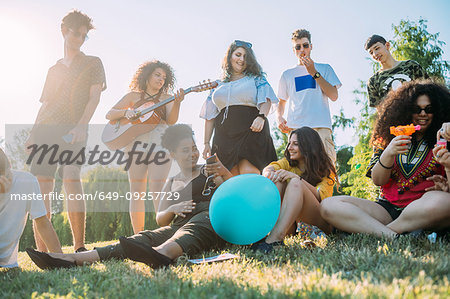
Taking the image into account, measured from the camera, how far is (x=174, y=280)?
2.14 meters

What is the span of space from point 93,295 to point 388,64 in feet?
12.6

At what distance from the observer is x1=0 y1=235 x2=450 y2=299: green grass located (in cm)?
168

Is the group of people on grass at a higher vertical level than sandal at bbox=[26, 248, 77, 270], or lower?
higher

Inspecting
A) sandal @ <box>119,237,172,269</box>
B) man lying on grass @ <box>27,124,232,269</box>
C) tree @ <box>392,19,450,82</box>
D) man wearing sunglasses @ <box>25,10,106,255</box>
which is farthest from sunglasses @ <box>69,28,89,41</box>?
tree @ <box>392,19,450,82</box>

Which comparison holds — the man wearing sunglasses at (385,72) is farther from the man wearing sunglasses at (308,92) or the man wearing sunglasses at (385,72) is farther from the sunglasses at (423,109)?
the sunglasses at (423,109)

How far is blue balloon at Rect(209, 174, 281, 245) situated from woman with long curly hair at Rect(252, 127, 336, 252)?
129 mm

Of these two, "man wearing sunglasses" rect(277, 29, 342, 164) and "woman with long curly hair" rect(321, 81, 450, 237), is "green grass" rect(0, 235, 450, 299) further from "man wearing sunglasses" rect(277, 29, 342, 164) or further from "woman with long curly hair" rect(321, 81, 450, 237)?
"man wearing sunglasses" rect(277, 29, 342, 164)

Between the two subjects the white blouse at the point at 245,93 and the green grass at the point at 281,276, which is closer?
the green grass at the point at 281,276

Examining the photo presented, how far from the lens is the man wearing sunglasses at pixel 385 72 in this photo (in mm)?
4180

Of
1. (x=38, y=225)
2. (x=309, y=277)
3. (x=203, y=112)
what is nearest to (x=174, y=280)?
(x=309, y=277)

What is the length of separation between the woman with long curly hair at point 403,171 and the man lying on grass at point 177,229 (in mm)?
994

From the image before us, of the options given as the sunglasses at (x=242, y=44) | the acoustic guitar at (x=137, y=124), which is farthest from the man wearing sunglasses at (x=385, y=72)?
the acoustic guitar at (x=137, y=124)

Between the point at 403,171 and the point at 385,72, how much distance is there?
171cm

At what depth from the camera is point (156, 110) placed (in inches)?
187
